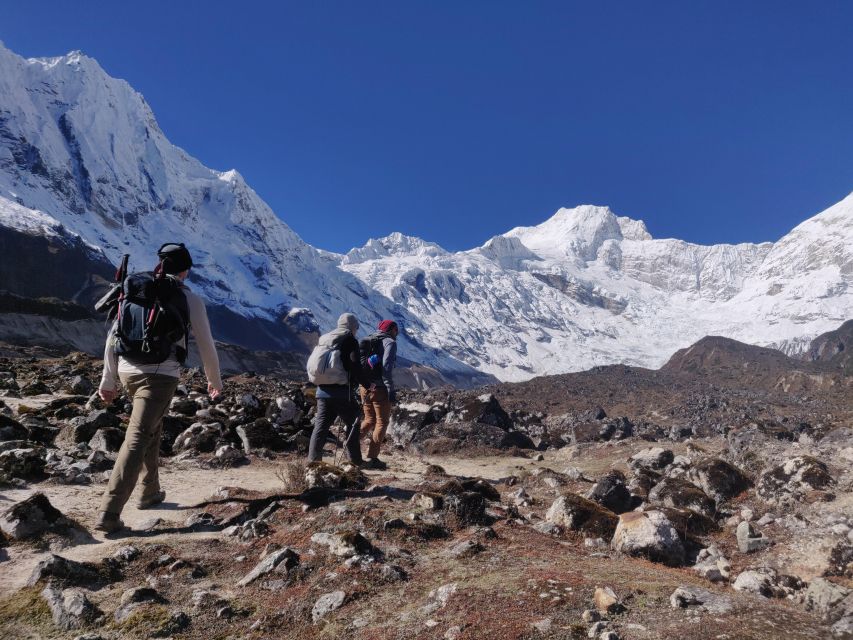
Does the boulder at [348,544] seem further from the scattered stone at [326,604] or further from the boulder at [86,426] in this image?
the boulder at [86,426]

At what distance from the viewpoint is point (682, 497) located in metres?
7.27

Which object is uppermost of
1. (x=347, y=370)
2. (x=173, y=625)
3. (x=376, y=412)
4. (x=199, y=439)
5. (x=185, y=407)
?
(x=347, y=370)

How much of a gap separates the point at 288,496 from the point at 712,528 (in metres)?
4.75

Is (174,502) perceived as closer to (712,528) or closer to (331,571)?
(331,571)

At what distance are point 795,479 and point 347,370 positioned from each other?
616cm

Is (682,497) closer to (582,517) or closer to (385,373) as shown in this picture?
(582,517)

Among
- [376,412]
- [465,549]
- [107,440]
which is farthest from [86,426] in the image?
[465,549]

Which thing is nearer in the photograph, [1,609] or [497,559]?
[1,609]

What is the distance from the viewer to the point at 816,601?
3.63 metres

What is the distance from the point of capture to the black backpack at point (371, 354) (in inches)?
353

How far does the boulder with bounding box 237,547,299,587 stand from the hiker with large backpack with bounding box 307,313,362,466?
3299mm

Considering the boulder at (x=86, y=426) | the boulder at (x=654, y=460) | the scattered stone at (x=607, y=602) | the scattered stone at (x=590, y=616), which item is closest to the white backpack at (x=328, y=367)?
the boulder at (x=86, y=426)

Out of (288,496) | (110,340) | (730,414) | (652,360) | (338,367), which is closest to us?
(110,340)

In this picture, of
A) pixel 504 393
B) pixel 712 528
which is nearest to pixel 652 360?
pixel 504 393
